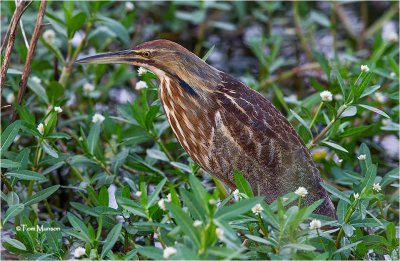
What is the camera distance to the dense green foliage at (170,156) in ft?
9.04

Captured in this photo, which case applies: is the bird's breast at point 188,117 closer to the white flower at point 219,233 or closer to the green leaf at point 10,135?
the green leaf at point 10,135

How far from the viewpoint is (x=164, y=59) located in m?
3.43

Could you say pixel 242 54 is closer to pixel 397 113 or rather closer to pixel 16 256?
pixel 397 113

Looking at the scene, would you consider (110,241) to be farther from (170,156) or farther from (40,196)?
(170,156)

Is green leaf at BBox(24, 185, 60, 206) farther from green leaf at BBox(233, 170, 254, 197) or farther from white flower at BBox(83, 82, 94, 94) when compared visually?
white flower at BBox(83, 82, 94, 94)

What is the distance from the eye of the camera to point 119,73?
4891 mm

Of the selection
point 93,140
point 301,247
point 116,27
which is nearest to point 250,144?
point 93,140

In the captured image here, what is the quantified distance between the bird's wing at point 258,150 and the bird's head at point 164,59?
0.57ft

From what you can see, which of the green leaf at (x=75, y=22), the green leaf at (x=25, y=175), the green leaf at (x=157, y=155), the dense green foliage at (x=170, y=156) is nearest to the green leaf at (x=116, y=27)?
the dense green foliage at (x=170, y=156)

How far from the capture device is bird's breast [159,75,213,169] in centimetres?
341

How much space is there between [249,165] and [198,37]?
256 cm

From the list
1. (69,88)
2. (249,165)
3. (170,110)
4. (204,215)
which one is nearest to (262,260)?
(204,215)

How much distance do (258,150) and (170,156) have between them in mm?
617

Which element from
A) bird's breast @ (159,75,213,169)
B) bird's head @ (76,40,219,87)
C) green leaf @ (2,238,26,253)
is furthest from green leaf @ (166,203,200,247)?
bird's head @ (76,40,219,87)
